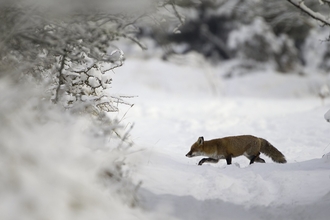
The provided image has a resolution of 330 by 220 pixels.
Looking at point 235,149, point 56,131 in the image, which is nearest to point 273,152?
point 235,149

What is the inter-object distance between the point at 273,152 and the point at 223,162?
111 centimetres

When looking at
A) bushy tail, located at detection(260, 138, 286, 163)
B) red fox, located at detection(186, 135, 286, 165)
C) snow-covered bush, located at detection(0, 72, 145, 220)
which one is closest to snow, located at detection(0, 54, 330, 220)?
snow-covered bush, located at detection(0, 72, 145, 220)

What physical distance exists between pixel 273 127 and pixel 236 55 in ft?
56.2

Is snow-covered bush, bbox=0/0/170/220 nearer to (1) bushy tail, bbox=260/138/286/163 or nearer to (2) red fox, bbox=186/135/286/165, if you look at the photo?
(2) red fox, bbox=186/135/286/165

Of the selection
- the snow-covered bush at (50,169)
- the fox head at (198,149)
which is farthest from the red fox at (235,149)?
the snow-covered bush at (50,169)

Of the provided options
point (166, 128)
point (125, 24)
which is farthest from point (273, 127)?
point (125, 24)

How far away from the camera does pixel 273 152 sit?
744 centimetres

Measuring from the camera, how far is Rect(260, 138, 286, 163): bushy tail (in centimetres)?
736

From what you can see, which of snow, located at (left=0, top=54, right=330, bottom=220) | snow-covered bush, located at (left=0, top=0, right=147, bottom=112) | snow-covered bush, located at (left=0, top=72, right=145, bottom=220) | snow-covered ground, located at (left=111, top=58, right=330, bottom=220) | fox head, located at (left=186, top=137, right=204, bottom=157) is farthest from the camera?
fox head, located at (left=186, top=137, right=204, bottom=157)

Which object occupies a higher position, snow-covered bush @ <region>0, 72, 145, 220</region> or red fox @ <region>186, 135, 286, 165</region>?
snow-covered bush @ <region>0, 72, 145, 220</region>

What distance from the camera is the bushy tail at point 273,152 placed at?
736 cm

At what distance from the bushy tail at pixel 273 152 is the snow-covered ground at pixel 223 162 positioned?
0.57 ft

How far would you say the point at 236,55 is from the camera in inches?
1127

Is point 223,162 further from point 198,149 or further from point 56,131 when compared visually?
point 56,131
